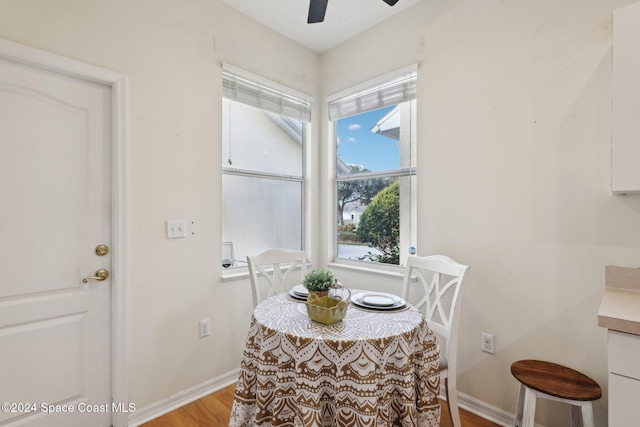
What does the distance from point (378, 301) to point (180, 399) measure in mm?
1533

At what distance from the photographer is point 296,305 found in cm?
167

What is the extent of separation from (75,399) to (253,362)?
1136 millimetres

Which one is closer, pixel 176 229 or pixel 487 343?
pixel 487 343

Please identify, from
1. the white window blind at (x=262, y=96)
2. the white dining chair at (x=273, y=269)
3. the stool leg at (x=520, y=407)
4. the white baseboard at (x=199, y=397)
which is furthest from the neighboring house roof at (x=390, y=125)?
the white baseboard at (x=199, y=397)

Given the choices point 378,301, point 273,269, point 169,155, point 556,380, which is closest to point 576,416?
point 556,380

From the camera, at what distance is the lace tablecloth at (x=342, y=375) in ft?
3.89

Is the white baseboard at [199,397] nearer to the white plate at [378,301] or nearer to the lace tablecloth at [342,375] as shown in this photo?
the lace tablecloth at [342,375]

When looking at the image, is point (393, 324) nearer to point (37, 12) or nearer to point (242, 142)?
point (242, 142)

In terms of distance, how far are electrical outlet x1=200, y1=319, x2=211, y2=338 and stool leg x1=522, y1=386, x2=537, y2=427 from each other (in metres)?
1.93

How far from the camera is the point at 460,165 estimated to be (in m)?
2.05

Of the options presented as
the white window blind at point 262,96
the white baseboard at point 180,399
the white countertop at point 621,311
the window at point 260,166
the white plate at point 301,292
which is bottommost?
the white baseboard at point 180,399

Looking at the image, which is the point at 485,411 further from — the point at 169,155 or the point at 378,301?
the point at 169,155

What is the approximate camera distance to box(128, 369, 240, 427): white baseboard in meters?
1.87

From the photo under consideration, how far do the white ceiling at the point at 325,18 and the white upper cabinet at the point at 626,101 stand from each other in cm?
139
